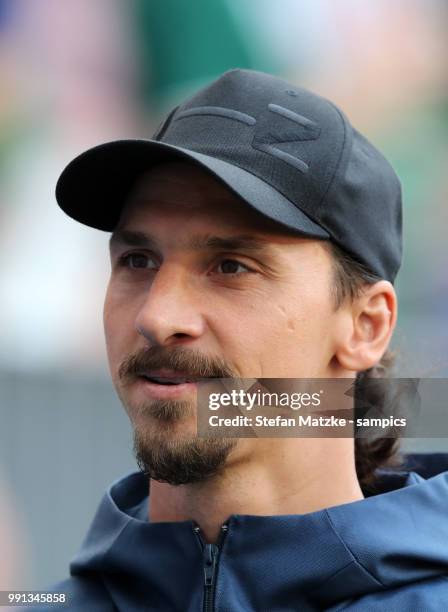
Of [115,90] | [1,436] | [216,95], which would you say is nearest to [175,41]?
[115,90]

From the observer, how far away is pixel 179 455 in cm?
219

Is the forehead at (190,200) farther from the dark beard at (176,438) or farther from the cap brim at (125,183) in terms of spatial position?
the dark beard at (176,438)

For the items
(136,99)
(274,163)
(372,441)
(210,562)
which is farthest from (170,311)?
(136,99)

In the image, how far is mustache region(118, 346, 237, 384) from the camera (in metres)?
2.20

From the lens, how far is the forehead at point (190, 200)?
227 centimetres

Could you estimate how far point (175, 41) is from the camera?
8.38 m

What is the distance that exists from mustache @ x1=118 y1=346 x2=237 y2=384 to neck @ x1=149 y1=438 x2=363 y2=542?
7.0 inches

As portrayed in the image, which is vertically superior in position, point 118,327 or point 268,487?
point 118,327

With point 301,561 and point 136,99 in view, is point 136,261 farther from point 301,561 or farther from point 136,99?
point 136,99

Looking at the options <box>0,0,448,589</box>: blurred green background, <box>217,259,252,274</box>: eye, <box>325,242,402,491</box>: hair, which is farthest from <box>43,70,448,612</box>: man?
<box>0,0,448,589</box>: blurred green background

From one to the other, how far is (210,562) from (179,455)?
9.6 inches

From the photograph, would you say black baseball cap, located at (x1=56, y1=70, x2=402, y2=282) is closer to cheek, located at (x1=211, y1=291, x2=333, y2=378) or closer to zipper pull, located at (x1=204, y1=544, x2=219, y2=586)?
cheek, located at (x1=211, y1=291, x2=333, y2=378)

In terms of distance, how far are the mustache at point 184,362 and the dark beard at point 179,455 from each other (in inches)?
3.6

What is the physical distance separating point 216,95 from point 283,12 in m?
5.93
